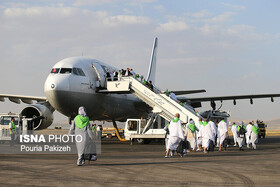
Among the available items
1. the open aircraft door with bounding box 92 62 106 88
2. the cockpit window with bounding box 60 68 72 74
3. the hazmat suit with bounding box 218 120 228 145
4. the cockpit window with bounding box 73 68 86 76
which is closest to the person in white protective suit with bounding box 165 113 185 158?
the hazmat suit with bounding box 218 120 228 145

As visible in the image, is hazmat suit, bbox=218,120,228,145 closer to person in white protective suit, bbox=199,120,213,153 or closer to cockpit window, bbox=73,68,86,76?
person in white protective suit, bbox=199,120,213,153

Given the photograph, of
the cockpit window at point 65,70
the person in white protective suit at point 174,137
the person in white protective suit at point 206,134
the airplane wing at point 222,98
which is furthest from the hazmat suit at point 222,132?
the airplane wing at point 222,98

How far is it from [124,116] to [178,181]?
23747mm

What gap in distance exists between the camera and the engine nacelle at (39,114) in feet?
95.2

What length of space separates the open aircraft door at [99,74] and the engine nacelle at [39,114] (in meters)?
4.95

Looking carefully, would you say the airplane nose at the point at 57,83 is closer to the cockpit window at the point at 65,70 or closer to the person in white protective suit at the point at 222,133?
the cockpit window at the point at 65,70

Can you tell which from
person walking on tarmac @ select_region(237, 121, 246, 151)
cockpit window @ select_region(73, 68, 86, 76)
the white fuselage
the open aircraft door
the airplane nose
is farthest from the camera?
the open aircraft door

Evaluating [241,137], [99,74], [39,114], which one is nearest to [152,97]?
[99,74]

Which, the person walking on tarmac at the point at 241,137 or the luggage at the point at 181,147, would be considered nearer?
the luggage at the point at 181,147

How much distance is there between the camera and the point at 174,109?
83.5ft

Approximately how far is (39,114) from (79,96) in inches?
220

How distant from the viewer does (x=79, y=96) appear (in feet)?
82.3

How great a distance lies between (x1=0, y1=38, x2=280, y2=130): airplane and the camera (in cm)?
2444

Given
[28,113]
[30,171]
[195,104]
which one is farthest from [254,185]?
[195,104]
